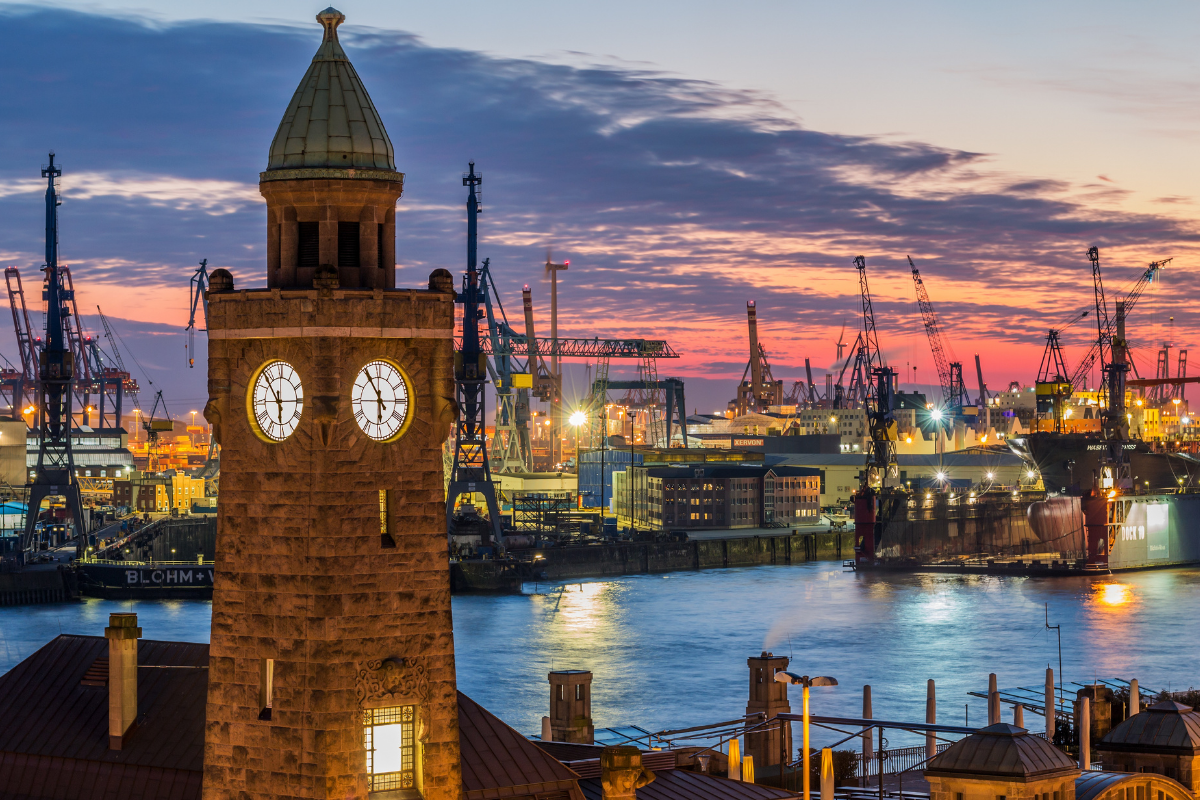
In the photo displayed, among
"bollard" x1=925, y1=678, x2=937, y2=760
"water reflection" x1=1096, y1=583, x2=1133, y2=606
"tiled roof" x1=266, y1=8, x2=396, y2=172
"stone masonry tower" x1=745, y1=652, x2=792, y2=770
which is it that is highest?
"tiled roof" x1=266, y1=8, x2=396, y2=172

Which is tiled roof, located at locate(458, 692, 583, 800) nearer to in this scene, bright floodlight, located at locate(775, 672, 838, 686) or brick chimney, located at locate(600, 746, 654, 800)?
brick chimney, located at locate(600, 746, 654, 800)

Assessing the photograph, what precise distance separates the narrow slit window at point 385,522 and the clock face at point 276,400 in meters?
0.96

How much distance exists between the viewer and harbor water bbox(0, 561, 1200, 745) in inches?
2099

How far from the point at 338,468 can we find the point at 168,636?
56386 mm

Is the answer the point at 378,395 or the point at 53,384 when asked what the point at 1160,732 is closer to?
the point at 378,395

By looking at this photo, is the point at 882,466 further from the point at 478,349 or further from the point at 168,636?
the point at 168,636

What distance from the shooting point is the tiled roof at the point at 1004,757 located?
17406mm

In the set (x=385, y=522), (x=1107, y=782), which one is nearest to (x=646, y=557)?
(x=1107, y=782)

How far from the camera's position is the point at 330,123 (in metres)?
14.1

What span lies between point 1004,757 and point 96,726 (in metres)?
10.5

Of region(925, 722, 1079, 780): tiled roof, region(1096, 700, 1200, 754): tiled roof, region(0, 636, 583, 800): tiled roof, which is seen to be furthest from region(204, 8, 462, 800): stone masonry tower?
region(1096, 700, 1200, 754): tiled roof

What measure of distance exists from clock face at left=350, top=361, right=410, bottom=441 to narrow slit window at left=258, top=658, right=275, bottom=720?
213 cm

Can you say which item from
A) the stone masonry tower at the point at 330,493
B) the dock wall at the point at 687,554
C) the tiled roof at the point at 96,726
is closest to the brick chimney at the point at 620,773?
the stone masonry tower at the point at 330,493

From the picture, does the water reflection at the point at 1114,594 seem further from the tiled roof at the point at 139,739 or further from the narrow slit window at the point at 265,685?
the narrow slit window at the point at 265,685
